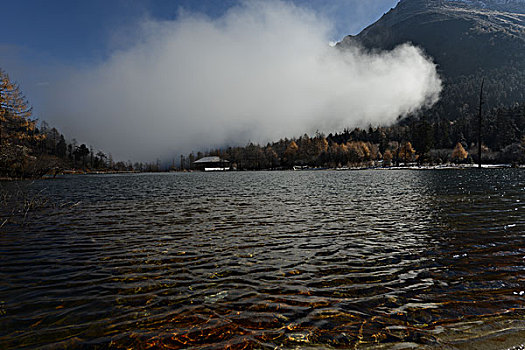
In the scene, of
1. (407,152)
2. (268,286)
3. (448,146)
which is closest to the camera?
(268,286)

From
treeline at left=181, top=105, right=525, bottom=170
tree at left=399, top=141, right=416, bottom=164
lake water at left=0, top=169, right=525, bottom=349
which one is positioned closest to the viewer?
lake water at left=0, top=169, right=525, bottom=349

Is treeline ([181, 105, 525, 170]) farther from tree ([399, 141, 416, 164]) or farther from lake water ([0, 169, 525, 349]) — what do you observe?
lake water ([0, 169, 525, 349])

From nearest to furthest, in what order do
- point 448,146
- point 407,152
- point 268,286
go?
point 268,286, point 407,152, point 448,146

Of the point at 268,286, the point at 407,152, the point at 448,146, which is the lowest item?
the point at 268,286

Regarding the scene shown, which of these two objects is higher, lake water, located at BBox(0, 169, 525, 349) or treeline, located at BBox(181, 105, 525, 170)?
treeline, located at BBox(181, 105, 525, 170)

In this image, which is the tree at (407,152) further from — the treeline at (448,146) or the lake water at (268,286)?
the lake water at (268,286)

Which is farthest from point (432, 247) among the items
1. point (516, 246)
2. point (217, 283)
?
point (217, 283)

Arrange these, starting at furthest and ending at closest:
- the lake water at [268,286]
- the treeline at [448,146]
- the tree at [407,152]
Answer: the tree at [407,152], the treeline at [448,146], the lake water at [268,286]

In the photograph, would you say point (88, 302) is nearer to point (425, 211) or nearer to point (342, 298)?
point (342, 298)

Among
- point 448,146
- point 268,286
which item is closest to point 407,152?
point 448,146

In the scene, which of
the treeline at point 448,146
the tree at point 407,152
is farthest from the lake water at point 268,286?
the tree at point 407,152

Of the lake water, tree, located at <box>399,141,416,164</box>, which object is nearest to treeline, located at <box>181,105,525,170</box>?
tree, located at <box>399,141,416,164</box>

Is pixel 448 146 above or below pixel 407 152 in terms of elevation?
above

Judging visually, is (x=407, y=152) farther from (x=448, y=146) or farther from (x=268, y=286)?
(x=268, y=286)
